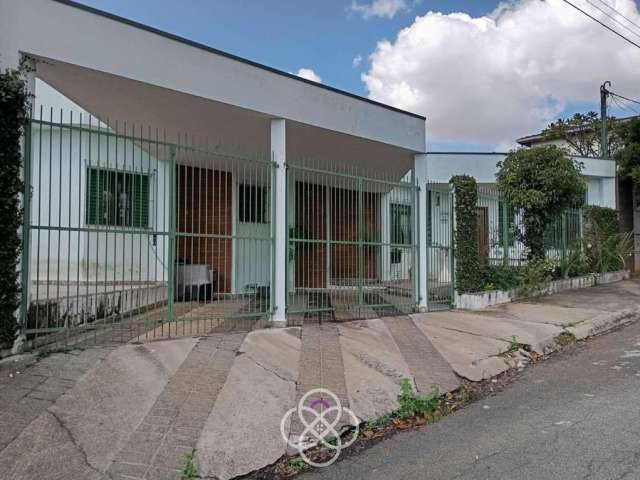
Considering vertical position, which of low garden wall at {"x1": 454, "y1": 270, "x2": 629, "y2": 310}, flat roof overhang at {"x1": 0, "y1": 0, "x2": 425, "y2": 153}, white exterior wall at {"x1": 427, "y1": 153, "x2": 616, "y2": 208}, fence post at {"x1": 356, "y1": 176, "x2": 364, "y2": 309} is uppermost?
white exterior wall at {"x1": 427, "y1": 153, "x2": 616, "y2": 208}

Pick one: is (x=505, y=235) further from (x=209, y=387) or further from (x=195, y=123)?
(x=209, y=387)

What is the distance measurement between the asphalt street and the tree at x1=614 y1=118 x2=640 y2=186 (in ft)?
45.4

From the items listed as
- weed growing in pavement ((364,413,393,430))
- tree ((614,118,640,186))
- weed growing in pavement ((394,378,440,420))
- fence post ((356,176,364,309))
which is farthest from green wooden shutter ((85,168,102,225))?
tree ((614,118,640,186))

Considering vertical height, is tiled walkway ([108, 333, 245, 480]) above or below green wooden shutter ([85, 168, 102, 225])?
below

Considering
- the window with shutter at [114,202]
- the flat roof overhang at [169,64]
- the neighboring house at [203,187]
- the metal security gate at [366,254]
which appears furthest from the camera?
the metal security gate at [366,254]

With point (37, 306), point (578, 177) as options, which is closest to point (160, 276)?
point (37, 306)

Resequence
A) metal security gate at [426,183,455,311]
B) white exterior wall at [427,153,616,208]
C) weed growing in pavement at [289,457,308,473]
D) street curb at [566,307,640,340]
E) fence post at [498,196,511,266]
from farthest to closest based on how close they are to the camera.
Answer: white exterior wall at [427,153,616,208]
fence post at [498,196,511,266]
metal security gate at [426,183,455,311]
street curb at [566,307,640,340]
weed growing in pavement at [289,457,308,473]

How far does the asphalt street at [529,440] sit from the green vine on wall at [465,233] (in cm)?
414

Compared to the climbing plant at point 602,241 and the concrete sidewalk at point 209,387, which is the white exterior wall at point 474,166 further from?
the concrete sidewalk at point 209,387

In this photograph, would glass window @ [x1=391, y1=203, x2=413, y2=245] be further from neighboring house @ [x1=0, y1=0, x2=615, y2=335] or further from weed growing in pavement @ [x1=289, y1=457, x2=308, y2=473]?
weed growing in pavement @ [x1=289, y1=457, x2=308, y2=473]

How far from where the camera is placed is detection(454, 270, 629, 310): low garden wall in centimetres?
998

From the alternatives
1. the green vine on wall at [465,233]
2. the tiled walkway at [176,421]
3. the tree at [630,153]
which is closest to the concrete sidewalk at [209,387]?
the tiled walkway at [176,421]

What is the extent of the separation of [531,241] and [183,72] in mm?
9084

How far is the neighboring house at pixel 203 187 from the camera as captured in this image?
5750 mm
